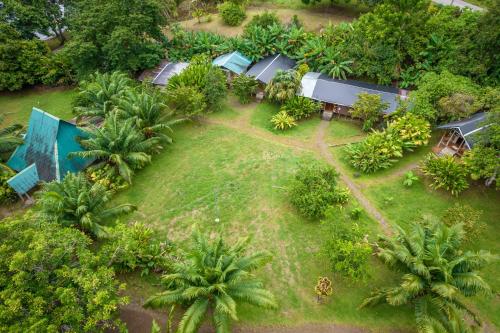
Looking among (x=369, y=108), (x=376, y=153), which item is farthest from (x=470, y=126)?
(x=369, y=108)

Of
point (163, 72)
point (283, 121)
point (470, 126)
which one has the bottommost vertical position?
point (283, 121)

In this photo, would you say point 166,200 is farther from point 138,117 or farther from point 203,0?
point 203,0

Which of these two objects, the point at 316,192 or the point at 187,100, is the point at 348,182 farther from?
the point at 187,100

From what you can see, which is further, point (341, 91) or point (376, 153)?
point (341, 91)

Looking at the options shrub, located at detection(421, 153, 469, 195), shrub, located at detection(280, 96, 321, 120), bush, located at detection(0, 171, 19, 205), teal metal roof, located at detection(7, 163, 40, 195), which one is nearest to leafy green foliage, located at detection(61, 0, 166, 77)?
teal metal roof, located at detection(7, 163, 40, 195)

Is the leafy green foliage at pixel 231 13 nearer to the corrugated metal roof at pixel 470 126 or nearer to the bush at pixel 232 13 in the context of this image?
the bush at pixel 232 13

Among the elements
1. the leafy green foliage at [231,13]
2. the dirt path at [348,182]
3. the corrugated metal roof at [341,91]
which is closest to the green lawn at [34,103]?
the leafy green foliage at [231,13]

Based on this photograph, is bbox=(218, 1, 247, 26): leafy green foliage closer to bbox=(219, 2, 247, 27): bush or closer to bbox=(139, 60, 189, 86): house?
bbox=(219, 2, 247, 27): bush

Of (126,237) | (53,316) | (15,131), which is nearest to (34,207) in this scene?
(15,131)
